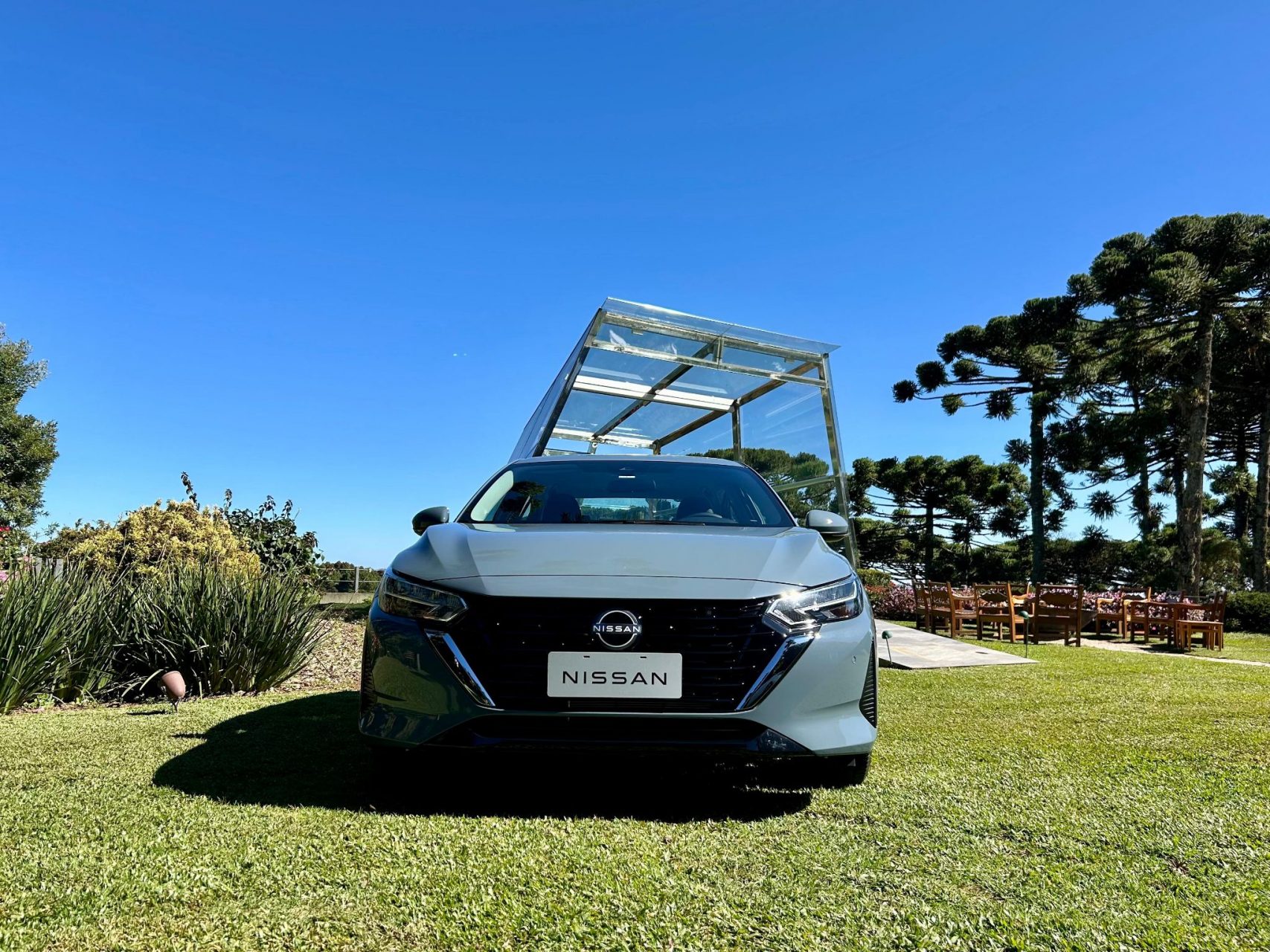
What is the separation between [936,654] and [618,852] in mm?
6788

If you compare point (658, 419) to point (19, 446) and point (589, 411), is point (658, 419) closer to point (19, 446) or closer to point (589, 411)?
point (589, 411)

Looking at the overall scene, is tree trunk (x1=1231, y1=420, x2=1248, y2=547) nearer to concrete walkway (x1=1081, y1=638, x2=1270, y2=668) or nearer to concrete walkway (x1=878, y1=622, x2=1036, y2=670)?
concrete walkway (x1=1081, y1=638, x2=1270, y2=668)

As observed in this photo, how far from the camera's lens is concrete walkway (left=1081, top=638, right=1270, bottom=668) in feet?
32.3

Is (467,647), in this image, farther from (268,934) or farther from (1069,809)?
(1069,809)

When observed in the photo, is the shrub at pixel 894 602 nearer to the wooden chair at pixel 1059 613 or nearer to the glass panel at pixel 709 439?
the wooden chair at pixel 1059 613

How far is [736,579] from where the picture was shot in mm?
2502

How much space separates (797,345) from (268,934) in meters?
7.58

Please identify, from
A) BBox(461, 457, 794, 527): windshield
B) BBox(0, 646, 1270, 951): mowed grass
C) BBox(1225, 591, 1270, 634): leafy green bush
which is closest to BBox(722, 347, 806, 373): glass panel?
BBox(461, 457, 794, 527): windshield

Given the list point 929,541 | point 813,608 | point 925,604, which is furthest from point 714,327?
point 929,541

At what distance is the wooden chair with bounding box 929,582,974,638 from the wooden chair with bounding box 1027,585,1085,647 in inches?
36.6

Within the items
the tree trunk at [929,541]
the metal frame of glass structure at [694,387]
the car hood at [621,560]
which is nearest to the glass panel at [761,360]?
the metal frame of glass structure at [694,387]

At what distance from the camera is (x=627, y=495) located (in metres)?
3.88

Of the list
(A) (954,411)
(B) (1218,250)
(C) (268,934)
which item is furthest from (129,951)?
(A) (954,411)

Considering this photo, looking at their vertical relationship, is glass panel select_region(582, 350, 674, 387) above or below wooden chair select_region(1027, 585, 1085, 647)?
above
